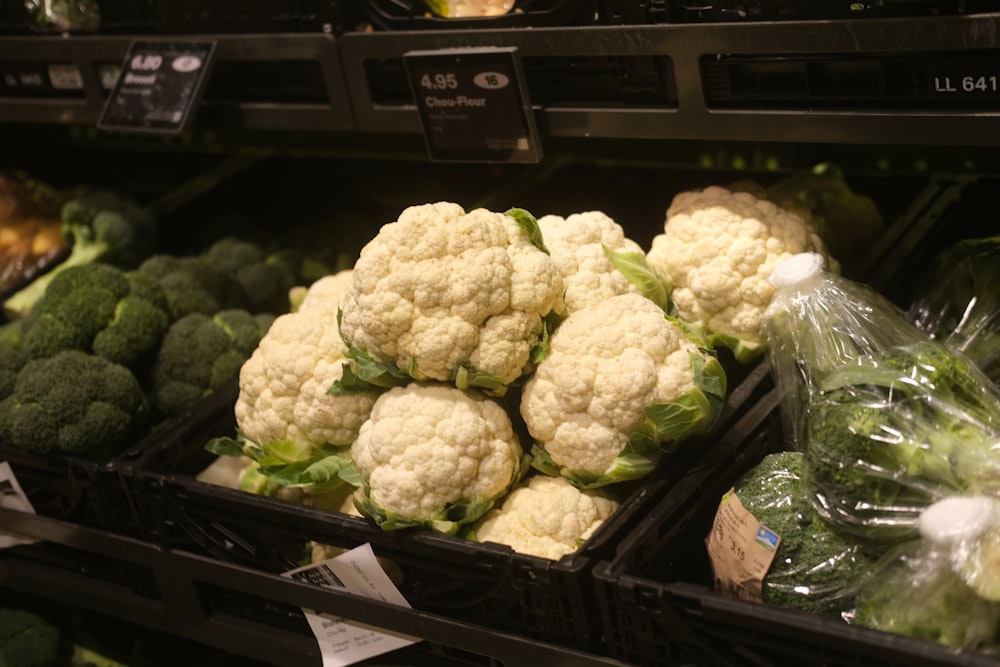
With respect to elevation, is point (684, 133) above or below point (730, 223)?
above

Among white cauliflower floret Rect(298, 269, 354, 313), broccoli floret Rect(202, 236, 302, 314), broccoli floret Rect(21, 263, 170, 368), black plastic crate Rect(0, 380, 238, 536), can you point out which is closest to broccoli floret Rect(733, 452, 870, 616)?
white cauliflower floret Rect(298, 269, 354, 313)

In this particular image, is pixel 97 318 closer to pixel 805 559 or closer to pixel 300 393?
pixel 300 393

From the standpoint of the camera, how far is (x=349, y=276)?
1.77 m

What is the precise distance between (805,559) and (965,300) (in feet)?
1.78

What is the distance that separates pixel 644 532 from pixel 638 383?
0.61 feet

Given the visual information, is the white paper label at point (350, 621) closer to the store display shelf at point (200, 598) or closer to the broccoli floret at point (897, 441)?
the store display shelf at point (200, 598)

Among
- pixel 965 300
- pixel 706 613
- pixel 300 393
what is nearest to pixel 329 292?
pixel 300 393

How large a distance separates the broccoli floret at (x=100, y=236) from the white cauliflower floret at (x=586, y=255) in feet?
3.84

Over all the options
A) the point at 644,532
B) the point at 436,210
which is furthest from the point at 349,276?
the point at 644,532

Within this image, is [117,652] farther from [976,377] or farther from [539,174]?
[976,377]

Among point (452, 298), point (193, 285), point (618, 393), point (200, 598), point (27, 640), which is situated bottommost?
point (27, 640)

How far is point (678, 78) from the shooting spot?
1.40 meters

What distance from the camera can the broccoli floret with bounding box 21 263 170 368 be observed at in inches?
76.8

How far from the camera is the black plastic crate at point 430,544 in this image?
50.5 inches
